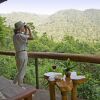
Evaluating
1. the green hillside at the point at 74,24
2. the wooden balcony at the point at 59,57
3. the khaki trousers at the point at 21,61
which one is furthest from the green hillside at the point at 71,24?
the khaki trousers at the point at 21,61

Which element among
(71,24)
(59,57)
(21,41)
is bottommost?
(59,57)

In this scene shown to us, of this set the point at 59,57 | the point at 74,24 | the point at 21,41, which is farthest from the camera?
the point at 74,24

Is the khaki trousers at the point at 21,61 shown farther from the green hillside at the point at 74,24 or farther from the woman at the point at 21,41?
the green hillside at the point at 74,24

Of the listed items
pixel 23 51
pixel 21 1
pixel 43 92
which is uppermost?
pixel 21 1

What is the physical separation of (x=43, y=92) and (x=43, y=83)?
450mm

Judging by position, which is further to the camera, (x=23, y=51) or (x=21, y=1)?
(x=21, y=1)

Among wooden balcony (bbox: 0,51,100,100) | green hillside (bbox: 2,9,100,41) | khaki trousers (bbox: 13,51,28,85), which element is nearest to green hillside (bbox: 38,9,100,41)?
green hillside (bbox: 2,9,100,41)

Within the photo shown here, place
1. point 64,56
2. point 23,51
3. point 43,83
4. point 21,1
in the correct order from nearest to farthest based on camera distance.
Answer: point 23,51, point 64,56, point 43,83, point 21,1

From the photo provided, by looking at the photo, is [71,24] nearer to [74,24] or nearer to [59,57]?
[74,24]

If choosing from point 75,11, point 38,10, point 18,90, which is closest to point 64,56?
point 18,90

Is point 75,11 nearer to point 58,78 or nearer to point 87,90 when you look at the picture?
point 87,90

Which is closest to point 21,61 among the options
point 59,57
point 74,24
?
point 59,57

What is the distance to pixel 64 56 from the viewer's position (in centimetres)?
478

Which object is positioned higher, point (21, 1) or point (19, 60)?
point (21, 1)
